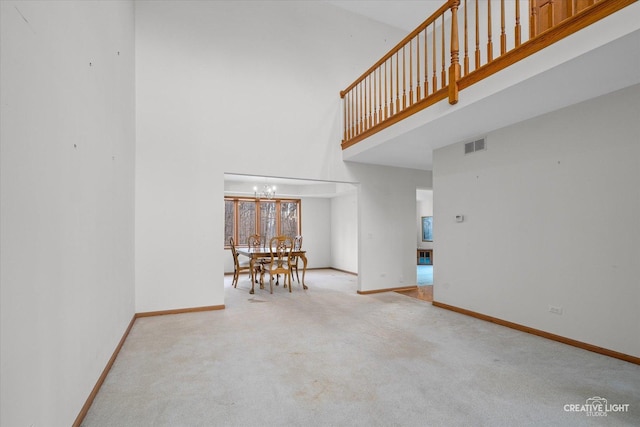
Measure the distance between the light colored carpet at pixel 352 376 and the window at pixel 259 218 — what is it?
15.7ft

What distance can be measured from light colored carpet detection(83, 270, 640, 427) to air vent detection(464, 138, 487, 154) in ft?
7.33

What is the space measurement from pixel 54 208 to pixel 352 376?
227 cm

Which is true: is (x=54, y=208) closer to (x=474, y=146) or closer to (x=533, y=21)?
(x=533, y=21)

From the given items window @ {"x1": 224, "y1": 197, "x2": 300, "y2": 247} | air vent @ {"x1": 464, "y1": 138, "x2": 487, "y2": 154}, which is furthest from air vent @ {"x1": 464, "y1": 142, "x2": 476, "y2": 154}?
window @ {"x1": 224, "y1": 197, "x2": 300, "y2": 247}

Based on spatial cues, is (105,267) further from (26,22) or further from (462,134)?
(462,134)

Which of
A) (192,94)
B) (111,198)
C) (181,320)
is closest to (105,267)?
(111,198)

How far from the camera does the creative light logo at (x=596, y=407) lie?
6.79 ft

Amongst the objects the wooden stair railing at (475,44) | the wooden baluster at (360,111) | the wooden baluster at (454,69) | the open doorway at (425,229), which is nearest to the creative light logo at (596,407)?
the wooden stair railing at (475,44)

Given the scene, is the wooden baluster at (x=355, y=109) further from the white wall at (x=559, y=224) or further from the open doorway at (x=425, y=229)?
the open doorway at (x=425, y=229)

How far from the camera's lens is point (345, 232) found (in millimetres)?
8898

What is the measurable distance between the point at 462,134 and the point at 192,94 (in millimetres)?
3819

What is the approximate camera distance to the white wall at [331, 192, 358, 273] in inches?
334

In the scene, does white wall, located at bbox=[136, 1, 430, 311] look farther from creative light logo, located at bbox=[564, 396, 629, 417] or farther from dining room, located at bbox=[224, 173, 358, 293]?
creative light logo, located at bbox=[564, 396, 629, 417]

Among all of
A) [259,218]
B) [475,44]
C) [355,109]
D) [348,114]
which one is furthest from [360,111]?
[259,218]
